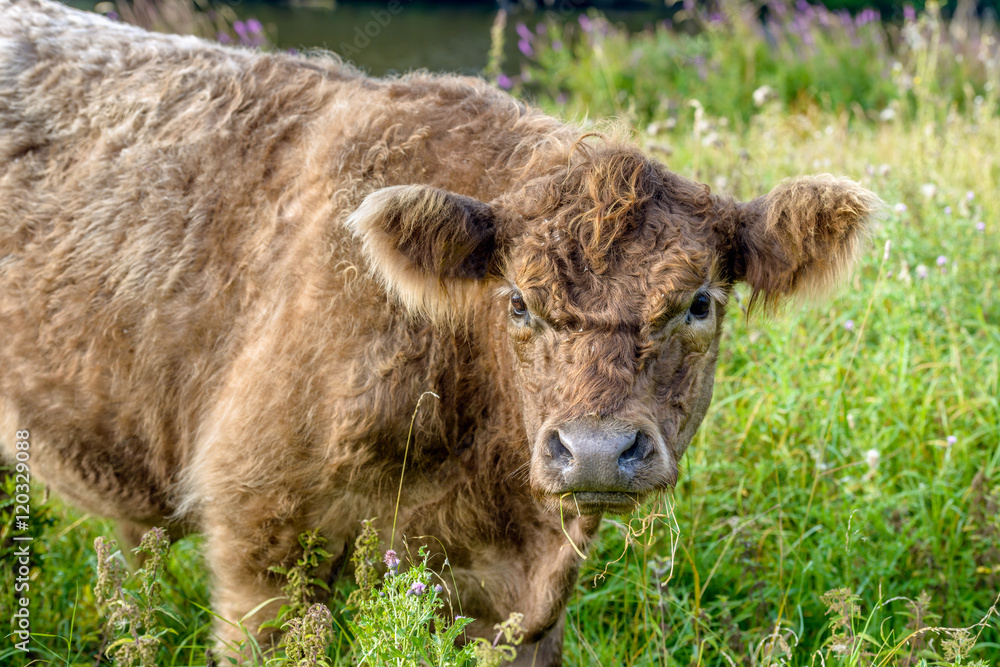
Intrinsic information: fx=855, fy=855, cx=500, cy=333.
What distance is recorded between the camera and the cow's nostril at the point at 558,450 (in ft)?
7.99

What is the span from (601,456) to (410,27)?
21253 mm

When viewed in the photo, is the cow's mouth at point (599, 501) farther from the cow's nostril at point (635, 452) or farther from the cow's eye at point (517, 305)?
the cow's eye at point (517, 305)

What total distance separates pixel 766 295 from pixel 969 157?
183 inches

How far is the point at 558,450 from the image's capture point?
2473mm

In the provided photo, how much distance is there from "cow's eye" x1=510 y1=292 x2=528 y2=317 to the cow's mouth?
2.02 feet

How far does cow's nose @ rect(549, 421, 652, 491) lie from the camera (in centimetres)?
235

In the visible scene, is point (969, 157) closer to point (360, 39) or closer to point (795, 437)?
point (795, 437)

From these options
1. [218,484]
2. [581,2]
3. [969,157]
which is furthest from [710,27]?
[581,2]

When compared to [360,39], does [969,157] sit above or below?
below

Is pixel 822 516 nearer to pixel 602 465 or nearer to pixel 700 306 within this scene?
pixel 700 306

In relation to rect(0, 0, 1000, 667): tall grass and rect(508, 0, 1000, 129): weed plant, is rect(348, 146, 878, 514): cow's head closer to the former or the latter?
rect(0, 0, 1000, 667): tall grass

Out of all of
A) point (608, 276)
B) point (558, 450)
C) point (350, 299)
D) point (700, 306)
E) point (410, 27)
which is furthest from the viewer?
point (410, 27)

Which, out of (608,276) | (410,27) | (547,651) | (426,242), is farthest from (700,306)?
(410,27)

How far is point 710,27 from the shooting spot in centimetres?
1084
